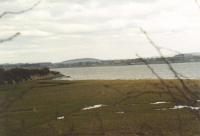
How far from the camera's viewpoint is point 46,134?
984 inches

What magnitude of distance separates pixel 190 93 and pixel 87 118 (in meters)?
29.2

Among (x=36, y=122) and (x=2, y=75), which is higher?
(x=2, y=75)

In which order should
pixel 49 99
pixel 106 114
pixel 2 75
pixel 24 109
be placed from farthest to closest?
pixel 49 99
pixel 24 109
pixel 106 114
pixel 2 75

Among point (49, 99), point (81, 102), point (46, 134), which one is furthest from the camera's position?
point (49, 99)

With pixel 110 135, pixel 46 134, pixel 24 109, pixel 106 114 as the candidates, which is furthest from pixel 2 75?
pixel 24 109

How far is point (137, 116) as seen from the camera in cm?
3188

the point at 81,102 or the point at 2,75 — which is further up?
the point at 2,75

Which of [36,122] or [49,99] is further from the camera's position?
[49,99]

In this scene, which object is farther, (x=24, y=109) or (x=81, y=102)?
(x=81, y=102)

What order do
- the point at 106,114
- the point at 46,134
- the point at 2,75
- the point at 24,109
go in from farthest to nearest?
the point at 24,109
the point at 106,114
the point at 46,134
the point at 2,75

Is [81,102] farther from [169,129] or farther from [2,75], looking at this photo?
[2,75]

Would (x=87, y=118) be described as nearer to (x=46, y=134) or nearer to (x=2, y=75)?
(x=46, y=134)

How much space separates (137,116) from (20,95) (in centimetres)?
2971

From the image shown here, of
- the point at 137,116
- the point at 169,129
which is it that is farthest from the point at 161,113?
the point at 169,129
